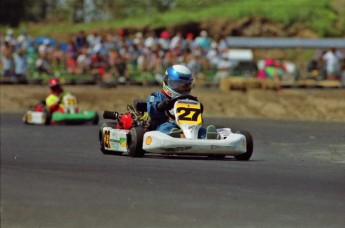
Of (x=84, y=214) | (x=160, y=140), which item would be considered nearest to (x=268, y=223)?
(x=84, y=214)

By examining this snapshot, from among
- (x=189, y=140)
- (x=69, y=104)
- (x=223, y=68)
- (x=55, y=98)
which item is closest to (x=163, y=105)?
(x=189, y=140)

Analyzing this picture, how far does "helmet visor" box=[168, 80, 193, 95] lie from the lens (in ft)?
35.7

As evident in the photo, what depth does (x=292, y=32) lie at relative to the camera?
40031 millimetres

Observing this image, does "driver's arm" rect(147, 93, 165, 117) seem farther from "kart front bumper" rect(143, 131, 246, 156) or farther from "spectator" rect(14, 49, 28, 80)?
"spectator" rect(14, 49, 28, 80)

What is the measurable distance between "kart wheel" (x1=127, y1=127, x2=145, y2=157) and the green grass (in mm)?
28065

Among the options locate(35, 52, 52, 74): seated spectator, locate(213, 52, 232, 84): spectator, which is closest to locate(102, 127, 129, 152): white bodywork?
locate(35, 52, 52, 74): seated spectator

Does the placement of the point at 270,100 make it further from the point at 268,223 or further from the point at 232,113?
the point at 268,223

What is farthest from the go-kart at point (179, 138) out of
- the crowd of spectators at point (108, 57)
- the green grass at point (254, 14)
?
the green grass at point (254, 14)

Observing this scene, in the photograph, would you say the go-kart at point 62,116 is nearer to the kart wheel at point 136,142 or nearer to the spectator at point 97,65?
the kart wheel at point 136,142

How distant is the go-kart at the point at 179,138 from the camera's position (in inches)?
399

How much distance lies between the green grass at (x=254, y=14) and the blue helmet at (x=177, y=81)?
27.4 meters

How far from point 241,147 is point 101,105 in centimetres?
1245

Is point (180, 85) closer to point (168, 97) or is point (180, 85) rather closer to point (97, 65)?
point (168, 97)

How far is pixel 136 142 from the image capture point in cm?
1033
